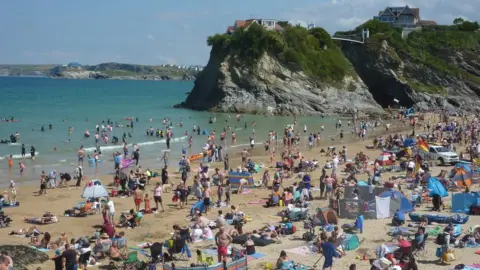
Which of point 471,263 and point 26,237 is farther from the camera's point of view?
point 26,237

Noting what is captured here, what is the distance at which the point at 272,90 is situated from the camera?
69625 millimetres

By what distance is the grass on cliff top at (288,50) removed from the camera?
70.7m

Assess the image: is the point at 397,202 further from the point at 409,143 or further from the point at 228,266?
the point at 409,143

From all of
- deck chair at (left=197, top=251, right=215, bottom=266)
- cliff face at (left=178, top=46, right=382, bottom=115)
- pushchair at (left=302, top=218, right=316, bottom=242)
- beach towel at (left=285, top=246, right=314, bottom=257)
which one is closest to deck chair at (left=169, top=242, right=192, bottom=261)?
deck chair at (left=197, top=251, right=215, bottom=266)

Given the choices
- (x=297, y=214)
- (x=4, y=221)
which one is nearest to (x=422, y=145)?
(x=297, y=214)

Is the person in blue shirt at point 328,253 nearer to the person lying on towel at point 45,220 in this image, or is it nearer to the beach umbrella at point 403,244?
the beach umbrella at point 403,244

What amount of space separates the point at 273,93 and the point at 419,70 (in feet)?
76.7

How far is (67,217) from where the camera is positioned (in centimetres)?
1958

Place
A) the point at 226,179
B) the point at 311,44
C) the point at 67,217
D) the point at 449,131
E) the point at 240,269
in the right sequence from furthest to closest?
the point at 311,44 → the point at 449,131 → the point at 226,179 → the point at 67,217 → the point at 240,269

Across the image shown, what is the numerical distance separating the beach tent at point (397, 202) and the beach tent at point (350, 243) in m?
3.69

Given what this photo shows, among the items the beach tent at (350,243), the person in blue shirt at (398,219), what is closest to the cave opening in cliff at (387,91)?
the person in blue shirt at (398,219)

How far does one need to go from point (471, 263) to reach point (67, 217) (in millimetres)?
13206

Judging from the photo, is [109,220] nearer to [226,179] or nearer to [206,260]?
[206,260]

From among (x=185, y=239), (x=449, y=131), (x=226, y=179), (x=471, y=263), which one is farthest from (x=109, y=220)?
(x=449, y=131)
